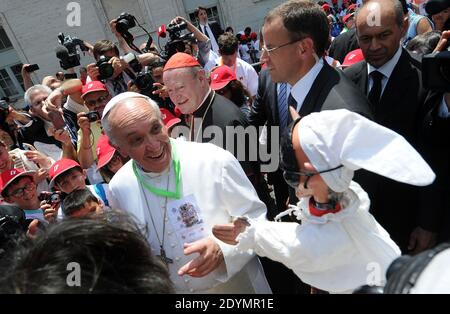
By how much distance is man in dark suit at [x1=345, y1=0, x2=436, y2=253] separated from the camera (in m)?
2.00

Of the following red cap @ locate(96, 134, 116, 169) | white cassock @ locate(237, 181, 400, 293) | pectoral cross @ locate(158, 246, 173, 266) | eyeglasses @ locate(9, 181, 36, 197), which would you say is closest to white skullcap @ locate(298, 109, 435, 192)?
white cassock @ locate(237, 181, 400, 293)

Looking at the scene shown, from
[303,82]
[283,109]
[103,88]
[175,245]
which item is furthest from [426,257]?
[103,88]

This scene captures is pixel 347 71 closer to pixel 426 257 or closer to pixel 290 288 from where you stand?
pixel 290 288

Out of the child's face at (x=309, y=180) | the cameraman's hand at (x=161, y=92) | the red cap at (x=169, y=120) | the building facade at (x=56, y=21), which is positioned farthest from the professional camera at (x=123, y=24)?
the building facade at (x=56, y=21)

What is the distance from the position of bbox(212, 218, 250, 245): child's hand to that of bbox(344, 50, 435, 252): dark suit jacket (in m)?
0.82

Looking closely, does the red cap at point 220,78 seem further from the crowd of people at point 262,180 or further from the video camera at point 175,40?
the video camera at point 175,40

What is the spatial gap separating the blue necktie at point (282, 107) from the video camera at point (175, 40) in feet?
7.70

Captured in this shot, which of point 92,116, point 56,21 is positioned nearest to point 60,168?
point 92,116

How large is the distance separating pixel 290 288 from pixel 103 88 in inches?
106

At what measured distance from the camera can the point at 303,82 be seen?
198 cm

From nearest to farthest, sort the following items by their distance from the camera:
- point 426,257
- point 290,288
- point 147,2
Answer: point 426,257 → point 290,288 → point 147,2

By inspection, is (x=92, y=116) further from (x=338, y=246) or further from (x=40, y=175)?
(x=338, y=246)

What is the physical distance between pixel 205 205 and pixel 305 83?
36.4 inches
